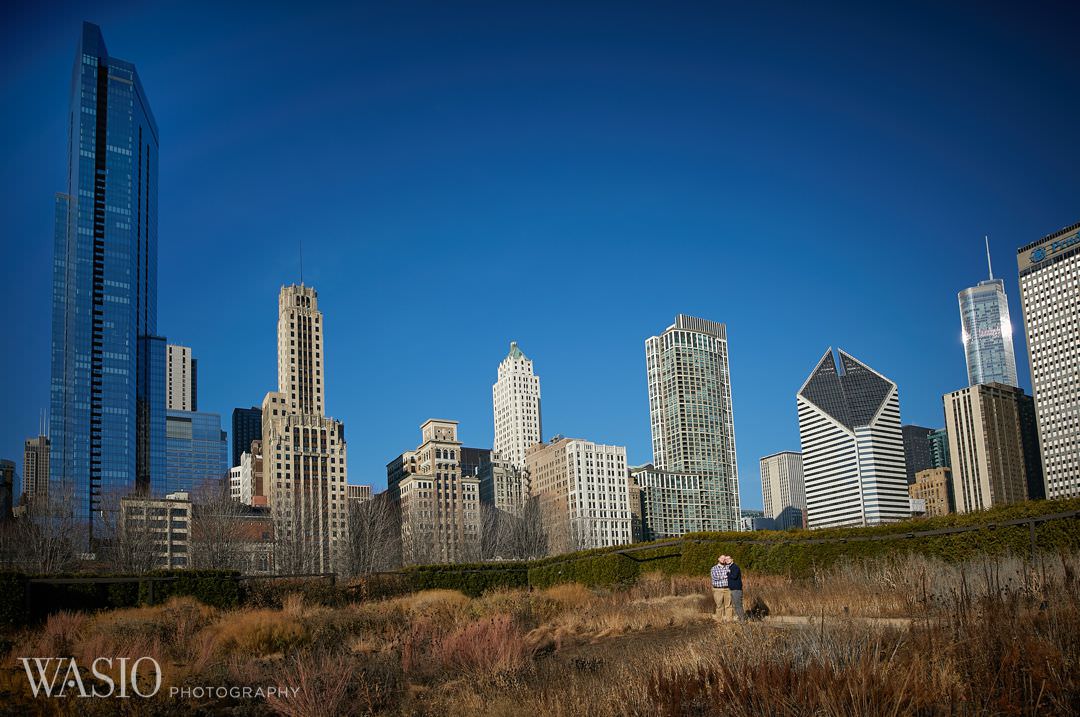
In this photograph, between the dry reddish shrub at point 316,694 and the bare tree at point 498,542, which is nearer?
the dry reddish shrub at point 316,694

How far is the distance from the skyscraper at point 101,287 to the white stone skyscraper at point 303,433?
21.6 m

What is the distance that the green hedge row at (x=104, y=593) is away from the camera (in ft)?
70.3

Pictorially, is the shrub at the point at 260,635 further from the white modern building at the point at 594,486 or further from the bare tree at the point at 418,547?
the white modern building at the point at 594,486

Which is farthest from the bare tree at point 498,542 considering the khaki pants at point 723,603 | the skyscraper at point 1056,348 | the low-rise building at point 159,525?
the skyscraper at point 1056,348

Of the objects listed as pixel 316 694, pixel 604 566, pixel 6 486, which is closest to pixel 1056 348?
pixel 604 566

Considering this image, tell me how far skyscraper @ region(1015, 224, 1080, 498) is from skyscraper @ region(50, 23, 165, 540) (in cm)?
15078

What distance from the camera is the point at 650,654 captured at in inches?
475

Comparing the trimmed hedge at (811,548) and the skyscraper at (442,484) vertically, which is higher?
the skyscraper at (442,484)

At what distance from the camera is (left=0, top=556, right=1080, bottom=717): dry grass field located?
806 centimetres

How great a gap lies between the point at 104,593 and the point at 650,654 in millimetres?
19102

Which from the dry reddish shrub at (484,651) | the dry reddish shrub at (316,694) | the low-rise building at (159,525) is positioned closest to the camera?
the dry reddish shrub at (316,694)

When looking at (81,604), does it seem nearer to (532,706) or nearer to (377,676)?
(377,676)

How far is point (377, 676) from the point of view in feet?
42.5

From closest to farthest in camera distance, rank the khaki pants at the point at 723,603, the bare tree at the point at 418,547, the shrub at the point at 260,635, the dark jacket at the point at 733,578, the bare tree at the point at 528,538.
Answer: the shrub at the point at 260,635 → the dark jacket at the point at 733,578 → the khaki pants at the point at 723,603 → the bare tree at the point at 418,547 → the bare tree at the point at 528,538
